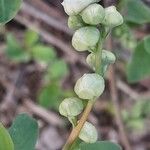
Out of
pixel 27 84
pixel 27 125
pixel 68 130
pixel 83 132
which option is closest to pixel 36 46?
pixel 27 84

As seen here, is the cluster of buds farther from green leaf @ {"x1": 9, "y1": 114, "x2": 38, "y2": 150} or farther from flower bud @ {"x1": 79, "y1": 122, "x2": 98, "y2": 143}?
green leaf @ {"x1": 9, "y1": 114, "x2": 38, "y2": 150}

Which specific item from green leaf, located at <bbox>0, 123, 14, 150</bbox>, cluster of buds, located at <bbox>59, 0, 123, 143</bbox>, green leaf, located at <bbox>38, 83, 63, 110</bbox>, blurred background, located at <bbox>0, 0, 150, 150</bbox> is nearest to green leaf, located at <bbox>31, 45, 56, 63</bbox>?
blurred background, located at <bbox>0, 0, 150, 150</bbox>

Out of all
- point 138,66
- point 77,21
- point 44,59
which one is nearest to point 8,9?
point 77,21

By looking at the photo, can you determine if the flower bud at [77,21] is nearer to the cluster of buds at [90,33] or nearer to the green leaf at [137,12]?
the cluster of buds at [90,33]

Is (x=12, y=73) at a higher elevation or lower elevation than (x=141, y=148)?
higher

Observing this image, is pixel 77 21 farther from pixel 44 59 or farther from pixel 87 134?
pixel 44 59

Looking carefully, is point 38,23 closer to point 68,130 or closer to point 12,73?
point 12,73
